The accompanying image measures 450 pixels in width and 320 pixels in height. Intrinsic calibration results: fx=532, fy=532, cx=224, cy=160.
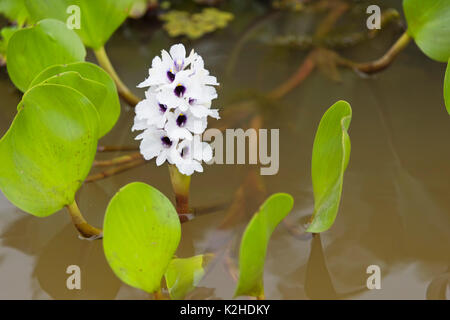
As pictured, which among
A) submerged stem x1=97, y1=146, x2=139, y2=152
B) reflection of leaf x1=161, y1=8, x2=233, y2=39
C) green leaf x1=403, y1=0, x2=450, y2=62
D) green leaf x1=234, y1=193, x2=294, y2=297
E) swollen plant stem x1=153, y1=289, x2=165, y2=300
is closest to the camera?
green leaf x1=234, y1=193, x2=294, y2=297

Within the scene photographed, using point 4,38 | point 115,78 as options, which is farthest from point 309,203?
point 4,38

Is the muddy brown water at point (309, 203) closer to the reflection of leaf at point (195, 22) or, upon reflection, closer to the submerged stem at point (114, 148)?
the submerged stem at point (114, 148)

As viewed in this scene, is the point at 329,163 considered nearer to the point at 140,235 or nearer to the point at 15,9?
the point at 140,235

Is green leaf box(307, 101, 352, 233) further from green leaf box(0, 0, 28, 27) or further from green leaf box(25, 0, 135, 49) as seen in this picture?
green leaf box(0, 0, 28, 27)

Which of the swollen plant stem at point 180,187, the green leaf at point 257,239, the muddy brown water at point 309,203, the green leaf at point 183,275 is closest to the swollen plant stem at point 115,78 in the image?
the muddy brown water at point 309,203

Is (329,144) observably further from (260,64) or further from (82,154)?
(260,64)

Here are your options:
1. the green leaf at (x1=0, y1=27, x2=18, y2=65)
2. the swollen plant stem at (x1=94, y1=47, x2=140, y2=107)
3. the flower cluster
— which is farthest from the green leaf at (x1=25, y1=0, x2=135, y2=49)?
the flower cluster
